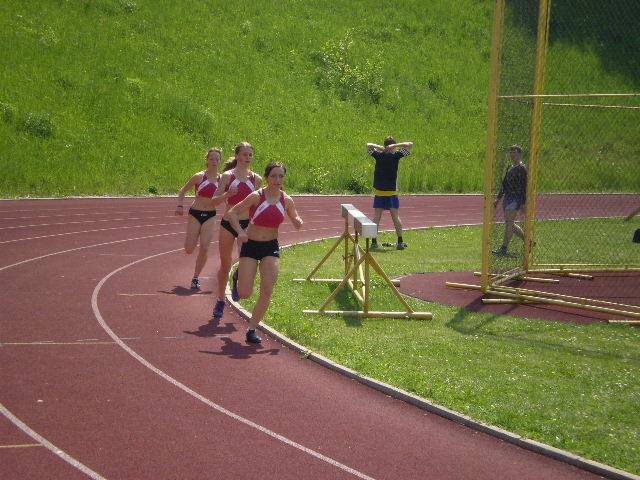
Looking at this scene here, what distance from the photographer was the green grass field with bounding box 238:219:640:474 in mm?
6953

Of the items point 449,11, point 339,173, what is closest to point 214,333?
point 339,173

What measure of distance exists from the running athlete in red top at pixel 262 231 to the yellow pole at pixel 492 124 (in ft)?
10.6

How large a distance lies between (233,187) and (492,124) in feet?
11.8

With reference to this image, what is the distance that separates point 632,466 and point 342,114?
3656 centimetres

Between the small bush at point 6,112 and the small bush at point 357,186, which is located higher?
the small bush at point 6,112

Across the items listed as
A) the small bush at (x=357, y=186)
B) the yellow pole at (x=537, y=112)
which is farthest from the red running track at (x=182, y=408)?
the small bush at (x=357, y=186)

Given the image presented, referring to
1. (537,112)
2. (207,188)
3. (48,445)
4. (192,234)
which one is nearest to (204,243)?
(192,234)

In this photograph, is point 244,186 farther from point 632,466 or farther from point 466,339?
point 632,466

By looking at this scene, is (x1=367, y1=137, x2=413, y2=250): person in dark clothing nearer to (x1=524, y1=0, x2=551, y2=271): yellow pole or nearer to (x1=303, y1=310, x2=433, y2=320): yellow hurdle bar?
(x1=524, y1=0, x2=551, y2=271): yellow pole

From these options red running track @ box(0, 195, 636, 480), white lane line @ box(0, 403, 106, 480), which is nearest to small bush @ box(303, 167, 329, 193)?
red running track @ box(0, 195, 636, 480)

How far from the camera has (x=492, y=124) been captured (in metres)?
12.0

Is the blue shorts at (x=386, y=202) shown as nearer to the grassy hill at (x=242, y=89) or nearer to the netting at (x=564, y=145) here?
the netting at (x=564, y=145)

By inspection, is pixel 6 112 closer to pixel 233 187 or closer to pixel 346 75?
pixel 346 75

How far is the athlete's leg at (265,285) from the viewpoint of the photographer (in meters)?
9.39
